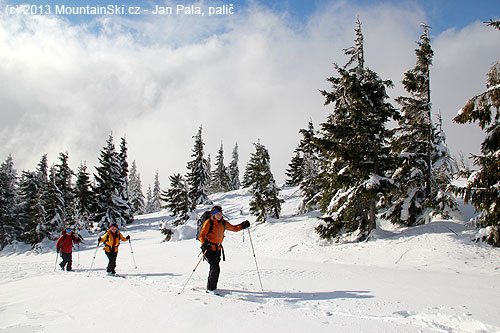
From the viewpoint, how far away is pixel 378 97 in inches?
614

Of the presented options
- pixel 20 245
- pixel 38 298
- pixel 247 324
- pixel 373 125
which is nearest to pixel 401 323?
pixel 247 324

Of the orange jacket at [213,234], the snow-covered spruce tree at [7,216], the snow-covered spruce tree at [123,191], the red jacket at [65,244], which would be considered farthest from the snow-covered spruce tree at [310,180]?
the snow-covered spruce tree at [7,216]

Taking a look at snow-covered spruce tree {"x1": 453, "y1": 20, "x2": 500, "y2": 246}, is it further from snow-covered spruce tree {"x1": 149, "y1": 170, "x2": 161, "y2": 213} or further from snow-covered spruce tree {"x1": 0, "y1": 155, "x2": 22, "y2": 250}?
snow-covered spruce tree {"x1": 149, "y1": 170, "x2": 161, "y2": 213}

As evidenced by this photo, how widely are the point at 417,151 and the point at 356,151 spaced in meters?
4.39

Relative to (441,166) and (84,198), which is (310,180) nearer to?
(441,166)

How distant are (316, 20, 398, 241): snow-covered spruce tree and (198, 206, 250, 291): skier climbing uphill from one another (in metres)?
8.92

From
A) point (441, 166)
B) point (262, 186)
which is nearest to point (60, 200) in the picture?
point (262, 186)

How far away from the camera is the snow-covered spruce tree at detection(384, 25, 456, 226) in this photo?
1562 cm

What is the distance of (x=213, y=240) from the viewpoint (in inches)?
Result: 279

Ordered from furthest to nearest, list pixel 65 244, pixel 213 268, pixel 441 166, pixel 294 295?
pixel 441 166
pixel 65 244
pixel 213 268
pixel 294 295

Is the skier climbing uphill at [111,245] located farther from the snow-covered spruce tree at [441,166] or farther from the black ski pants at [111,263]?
the snow-covered spruce tree at [441,166]

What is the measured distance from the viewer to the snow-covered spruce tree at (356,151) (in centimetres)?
1470

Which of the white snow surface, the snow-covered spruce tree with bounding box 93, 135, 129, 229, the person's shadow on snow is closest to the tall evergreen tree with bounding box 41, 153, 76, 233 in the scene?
the snow-covered spruce tree with bounding box 93, 135, 129, 229

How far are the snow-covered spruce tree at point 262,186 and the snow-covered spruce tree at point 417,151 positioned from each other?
14.6m
